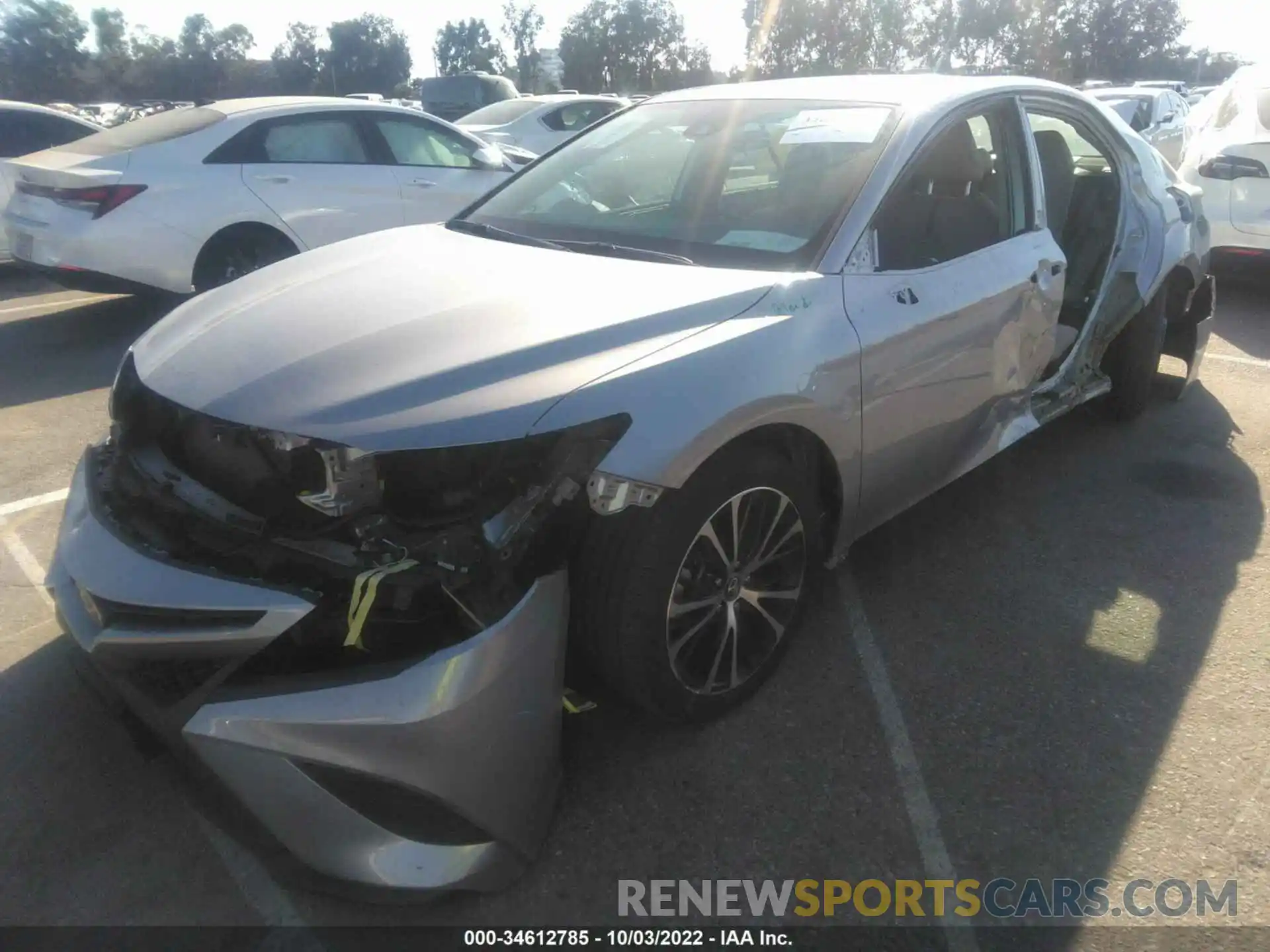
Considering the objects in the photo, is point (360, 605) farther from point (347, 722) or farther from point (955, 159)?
point (955, 159)

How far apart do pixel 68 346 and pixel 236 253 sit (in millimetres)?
1259

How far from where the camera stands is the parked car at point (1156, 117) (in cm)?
1188

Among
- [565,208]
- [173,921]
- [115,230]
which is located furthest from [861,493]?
[115,230]

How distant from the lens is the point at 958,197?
331 cm

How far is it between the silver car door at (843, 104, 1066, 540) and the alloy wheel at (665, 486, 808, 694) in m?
0.38

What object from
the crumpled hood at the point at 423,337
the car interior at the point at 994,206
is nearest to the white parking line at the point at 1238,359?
the car interior at the point at 994,206

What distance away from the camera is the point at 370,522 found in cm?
213

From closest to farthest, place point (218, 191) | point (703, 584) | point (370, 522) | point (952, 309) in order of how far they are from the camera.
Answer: point (370, 522) → point (703, 584) → point (952, 309) → point (218, 191)

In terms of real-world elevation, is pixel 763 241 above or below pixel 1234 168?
above

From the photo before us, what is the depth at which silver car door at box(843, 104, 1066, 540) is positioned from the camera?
292cm

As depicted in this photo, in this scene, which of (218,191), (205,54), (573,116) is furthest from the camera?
(205,54)

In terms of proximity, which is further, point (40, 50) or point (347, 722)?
point (40, 50)

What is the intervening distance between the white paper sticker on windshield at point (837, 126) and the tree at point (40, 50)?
66948mm

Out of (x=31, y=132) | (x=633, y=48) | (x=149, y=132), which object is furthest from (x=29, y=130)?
(x=633, y=48)
